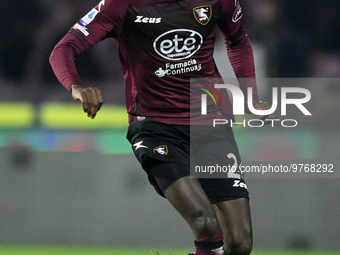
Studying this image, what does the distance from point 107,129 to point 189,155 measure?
2.70m

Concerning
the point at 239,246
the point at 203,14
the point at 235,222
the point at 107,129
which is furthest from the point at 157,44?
the point at 107,129

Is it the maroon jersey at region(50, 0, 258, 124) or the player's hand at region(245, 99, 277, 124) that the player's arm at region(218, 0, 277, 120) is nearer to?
the player's hand at region(245, 99, 277, 124)

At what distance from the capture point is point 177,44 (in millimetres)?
3469

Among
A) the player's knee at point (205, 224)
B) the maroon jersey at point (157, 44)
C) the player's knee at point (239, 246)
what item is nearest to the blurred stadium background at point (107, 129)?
the player's knee at point (239, 246)

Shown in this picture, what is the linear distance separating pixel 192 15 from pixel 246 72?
554mm

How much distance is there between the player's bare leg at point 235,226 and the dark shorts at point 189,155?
0.15ft

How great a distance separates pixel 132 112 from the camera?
3494 mm

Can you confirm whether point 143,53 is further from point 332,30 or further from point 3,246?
point 332,30

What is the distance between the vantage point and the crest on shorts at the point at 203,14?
3.52m

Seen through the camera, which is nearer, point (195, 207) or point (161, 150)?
point (195, 207)

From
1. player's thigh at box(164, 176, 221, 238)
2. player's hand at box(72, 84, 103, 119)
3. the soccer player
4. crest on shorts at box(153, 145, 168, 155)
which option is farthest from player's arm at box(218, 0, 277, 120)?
player's hand at box(72, 84, 103, 119)

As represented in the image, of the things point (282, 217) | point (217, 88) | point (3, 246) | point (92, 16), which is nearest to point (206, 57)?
point (217, 88)

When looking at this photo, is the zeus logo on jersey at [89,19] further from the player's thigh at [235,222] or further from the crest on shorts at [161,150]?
the player's thigh at [235,222]

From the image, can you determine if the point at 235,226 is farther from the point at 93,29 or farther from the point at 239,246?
the point at 93,29
